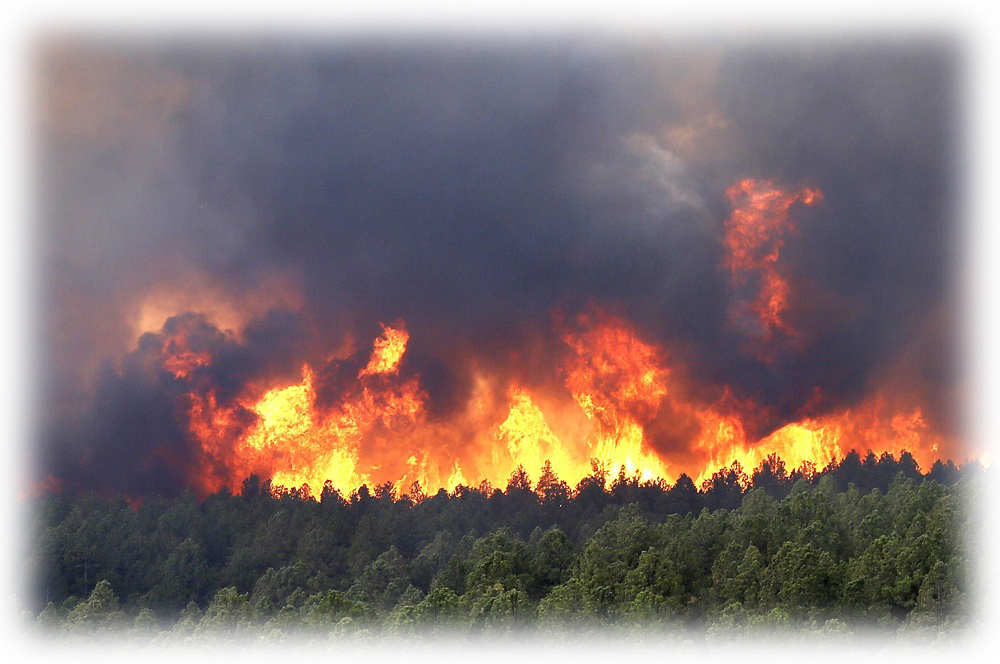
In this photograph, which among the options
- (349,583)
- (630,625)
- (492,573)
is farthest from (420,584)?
(630,625)

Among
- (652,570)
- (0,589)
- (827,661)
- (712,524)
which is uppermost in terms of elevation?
(0,589)

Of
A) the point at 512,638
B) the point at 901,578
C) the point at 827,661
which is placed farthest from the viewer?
the point at 901,578

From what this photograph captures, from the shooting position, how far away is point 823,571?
120000mm

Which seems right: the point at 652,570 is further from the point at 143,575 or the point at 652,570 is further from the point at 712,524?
the point at 143,575

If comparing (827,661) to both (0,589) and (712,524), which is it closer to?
(712,524)

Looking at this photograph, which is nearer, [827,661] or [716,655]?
[827,661]

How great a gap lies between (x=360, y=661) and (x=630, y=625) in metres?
25.5

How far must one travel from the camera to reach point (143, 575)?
636ft

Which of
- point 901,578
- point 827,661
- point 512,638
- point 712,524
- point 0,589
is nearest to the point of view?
point 827,661

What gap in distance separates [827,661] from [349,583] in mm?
91562

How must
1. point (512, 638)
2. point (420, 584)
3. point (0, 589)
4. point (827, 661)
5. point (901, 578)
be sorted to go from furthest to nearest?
point (0, 589) < point (420, 584) < point (901, 578) < point (512, 638) < point (827, 661)

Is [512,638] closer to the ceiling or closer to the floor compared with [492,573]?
closer to the floor

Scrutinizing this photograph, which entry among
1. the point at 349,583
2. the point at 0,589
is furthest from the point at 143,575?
the point at 349,583

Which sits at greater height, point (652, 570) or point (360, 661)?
point (652, 570)
